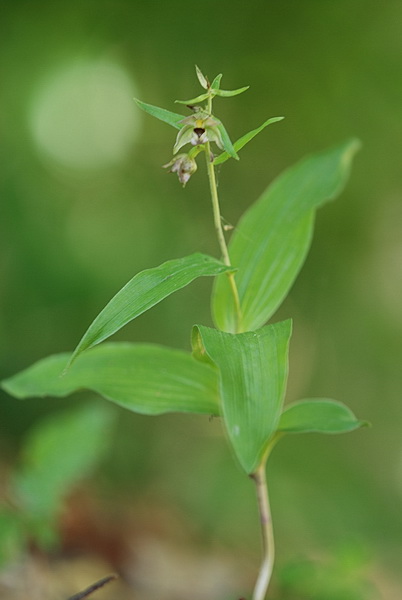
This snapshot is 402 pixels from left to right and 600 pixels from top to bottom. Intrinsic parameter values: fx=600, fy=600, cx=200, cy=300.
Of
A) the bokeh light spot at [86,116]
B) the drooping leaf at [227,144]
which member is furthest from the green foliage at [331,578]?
the bokeh light spot at [86,116]

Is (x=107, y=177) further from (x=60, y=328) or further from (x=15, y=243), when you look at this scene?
(x=60, y=328)

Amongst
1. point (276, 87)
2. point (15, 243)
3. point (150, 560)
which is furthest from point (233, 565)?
point (276, 87)

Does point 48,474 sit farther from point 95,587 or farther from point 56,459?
point 95,587

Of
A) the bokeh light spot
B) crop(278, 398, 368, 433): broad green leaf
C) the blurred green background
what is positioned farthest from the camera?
the bokeh light spot

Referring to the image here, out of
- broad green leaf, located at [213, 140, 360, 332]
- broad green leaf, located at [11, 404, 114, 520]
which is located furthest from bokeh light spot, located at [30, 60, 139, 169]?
broad green leaf, located at [213, 140, 360, 332]

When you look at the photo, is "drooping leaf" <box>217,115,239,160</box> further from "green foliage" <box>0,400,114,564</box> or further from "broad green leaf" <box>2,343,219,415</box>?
"green foliage" <box>0,400,114,564</box>

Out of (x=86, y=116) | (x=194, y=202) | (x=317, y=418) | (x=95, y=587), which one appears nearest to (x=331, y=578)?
(x=317, y=418)
